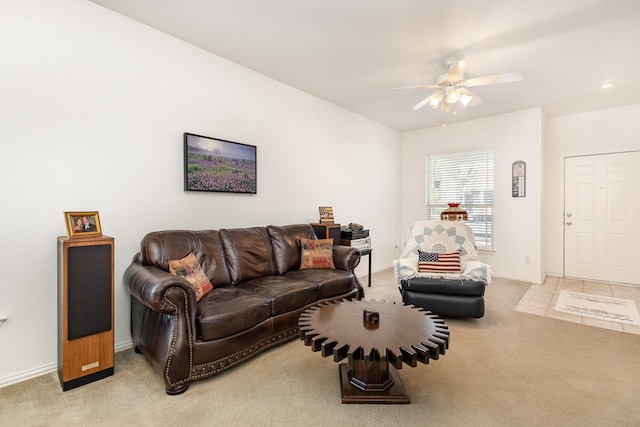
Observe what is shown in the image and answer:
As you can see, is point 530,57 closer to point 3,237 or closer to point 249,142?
point 249,142

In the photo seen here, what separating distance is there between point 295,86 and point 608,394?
3.96m

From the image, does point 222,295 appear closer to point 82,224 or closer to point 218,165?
point 82,224

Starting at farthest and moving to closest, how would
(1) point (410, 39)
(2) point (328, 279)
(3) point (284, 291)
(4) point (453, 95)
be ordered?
(4) point (453, 95) → (2) point (328, 279) → (1) point (410, 39) → (3) point (284, 291)

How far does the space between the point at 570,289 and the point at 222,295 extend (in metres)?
4.70

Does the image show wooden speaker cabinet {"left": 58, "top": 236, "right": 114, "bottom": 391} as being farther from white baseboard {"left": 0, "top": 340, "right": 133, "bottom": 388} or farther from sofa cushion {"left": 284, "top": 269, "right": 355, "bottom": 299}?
sofa cushion {"left": 284, "top": 269, "right": 355, "bottom": 299}

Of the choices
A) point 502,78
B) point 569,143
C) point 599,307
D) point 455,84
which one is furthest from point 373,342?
point 569,143

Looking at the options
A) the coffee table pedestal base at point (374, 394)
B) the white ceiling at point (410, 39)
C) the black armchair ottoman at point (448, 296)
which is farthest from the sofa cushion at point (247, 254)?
the white ceiling at point (410, 39)

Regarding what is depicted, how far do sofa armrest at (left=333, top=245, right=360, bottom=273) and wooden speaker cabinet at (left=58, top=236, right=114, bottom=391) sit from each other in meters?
2.05

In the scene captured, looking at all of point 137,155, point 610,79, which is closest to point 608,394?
point 610,79

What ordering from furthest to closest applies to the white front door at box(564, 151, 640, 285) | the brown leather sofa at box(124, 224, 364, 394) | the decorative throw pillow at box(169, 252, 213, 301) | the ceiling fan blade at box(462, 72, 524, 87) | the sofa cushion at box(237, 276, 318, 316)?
the white front door at box(564, 151, 640, 285)
the ceiling fan blade at box(462, 72, 524, 87)
the sofa cushion at box(237, 276, 318, 316)
the decorative throw pillow at box(169, 252, 213, 301)
the brown leather sofa at box(124, 224, 364, 394)

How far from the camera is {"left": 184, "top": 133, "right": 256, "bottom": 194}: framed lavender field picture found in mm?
2914

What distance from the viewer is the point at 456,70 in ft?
9.73

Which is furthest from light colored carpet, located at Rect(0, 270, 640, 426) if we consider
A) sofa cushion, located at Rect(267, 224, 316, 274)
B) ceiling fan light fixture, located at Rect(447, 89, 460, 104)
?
ceiling fan light fixture, located at Rect(447, 89, 460, 104)

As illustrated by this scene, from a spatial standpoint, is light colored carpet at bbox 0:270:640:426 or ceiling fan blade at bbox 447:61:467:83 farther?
ceiling fan blade at bbox 447:61:467:83
